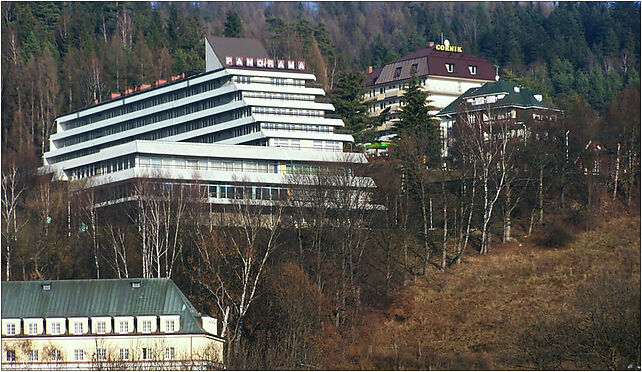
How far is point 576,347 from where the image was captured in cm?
6956

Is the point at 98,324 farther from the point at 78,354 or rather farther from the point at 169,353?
the point at 169,353

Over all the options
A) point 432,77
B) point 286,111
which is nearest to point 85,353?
point 286,111

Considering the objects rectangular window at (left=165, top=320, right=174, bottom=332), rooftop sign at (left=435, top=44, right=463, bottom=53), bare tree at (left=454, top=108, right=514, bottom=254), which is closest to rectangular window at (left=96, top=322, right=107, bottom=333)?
rectangular window at (left=165, top=320, right=174, bottom=332)

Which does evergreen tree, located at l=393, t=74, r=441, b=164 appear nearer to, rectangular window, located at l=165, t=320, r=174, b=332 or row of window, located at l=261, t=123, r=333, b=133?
row of window, located at l=261, t=123, r=333, b=133

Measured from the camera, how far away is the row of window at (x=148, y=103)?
13262 cm

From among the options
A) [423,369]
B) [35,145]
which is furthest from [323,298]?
[35,145]

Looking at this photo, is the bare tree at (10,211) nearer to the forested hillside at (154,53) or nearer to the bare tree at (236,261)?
the bare tree at (236,261)

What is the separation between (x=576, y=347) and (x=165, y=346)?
2263cm

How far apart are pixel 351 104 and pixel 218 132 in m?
15.4

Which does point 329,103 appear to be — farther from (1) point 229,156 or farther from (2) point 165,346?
(2) point 165,346

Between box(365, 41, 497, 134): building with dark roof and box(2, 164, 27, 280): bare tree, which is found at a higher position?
box(365, 41, 497, 134): building with dark roof

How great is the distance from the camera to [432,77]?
6102 inches

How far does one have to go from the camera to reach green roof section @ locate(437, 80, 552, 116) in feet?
438

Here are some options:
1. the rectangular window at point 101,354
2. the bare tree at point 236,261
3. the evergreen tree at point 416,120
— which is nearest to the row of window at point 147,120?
the evergreen tree at point 416,120
